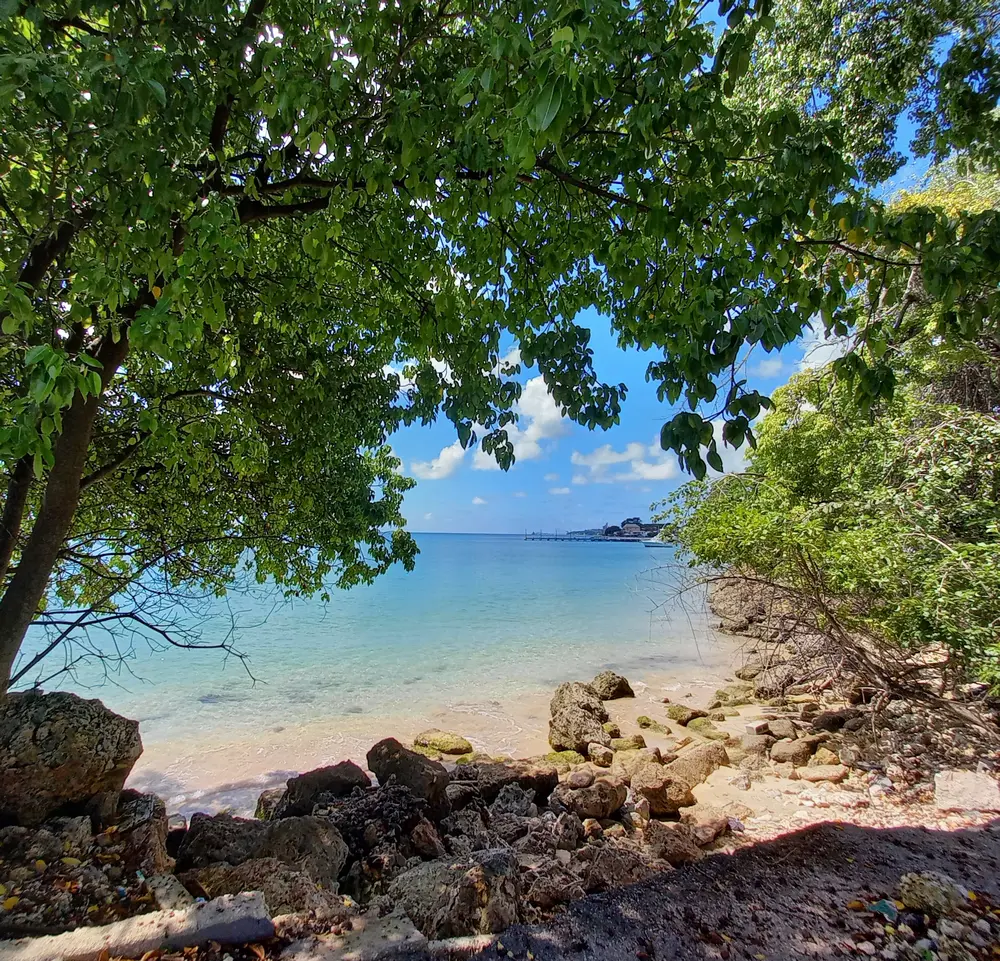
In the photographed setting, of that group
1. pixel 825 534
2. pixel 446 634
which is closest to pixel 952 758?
pixel 825 534

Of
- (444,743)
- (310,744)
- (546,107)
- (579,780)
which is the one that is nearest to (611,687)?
(444,743)

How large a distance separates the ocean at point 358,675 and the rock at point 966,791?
3.20m

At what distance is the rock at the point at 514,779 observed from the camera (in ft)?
19.3

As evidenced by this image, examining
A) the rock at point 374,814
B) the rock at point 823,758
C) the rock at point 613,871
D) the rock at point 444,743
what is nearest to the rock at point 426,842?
the rock at point 374,814

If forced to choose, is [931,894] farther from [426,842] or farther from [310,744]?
[310,744]

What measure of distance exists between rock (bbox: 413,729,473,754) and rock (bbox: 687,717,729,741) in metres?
3.93

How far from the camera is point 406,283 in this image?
3.70m

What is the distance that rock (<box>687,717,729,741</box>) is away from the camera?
846cm

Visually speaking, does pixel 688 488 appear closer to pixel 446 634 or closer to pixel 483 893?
pixel 483 893

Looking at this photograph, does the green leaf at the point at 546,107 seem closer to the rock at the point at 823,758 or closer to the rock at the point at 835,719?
the rock at the point at 823,758

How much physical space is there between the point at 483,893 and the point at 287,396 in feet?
12.2

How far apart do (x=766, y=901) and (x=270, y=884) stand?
120 inches

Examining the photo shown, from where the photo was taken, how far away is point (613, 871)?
376 cm

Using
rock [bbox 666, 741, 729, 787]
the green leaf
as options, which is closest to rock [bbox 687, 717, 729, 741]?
rock [bbox 666, 741, 729, 787]
